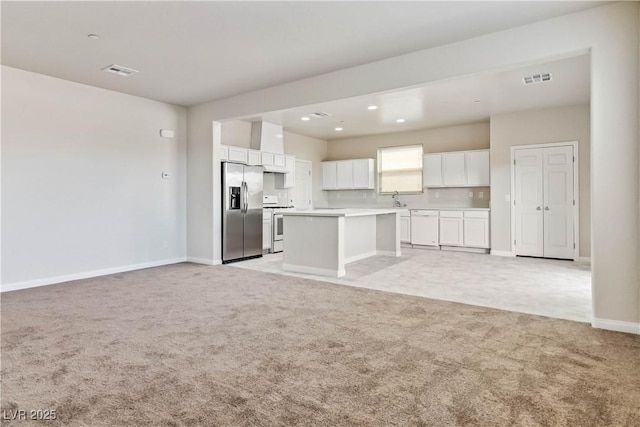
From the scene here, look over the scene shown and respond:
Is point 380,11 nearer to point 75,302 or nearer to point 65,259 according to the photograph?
point 75,302

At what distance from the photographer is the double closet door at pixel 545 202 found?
21.4 feet

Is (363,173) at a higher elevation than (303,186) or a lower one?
higher

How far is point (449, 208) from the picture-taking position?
25.8ft

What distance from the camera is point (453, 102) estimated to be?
614 cm

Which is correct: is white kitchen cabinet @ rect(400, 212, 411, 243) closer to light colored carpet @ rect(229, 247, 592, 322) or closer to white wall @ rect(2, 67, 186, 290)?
light colored carpet @ rect(229, 247, 592, 322)

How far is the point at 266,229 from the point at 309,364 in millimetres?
5034

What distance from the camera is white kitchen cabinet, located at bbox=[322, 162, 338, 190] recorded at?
31.3 feet

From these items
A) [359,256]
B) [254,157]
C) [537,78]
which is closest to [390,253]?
[359,256]

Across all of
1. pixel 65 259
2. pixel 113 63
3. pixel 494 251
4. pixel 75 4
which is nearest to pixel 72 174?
pixel 65 259

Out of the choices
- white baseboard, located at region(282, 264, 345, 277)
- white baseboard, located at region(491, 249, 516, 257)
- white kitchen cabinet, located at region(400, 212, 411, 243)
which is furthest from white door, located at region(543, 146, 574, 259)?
white baseboard, located at region(282, 264, 345, 277)

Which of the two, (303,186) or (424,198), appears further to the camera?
→ (303,186)

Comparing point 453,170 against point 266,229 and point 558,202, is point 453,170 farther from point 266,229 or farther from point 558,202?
point 266,229

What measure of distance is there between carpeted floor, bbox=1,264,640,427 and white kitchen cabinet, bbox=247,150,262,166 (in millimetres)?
3662

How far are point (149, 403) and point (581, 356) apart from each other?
2784 mm
